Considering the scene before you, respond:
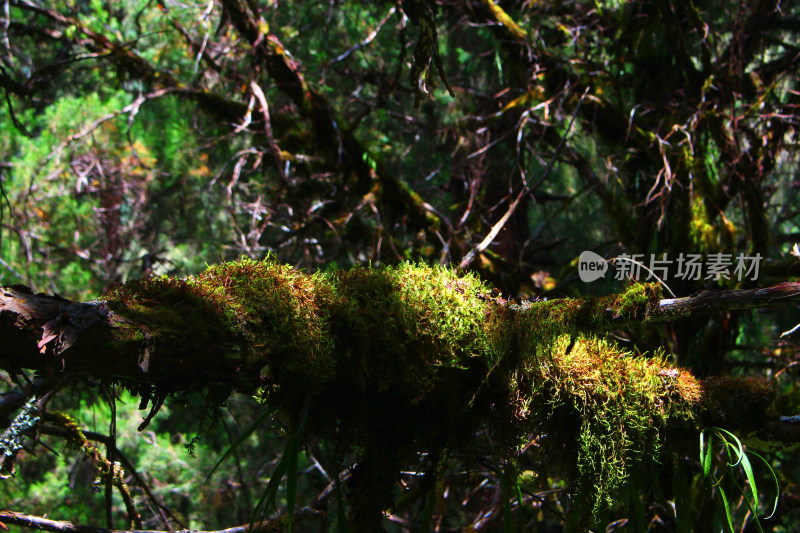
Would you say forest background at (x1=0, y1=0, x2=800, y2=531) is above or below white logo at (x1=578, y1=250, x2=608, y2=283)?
above

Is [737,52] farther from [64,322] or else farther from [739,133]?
[64,322]

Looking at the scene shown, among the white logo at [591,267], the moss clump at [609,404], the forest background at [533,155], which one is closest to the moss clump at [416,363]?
the moss clump at [609,404]

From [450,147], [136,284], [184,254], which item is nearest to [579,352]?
[136,284]

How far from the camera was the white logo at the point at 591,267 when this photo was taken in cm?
286

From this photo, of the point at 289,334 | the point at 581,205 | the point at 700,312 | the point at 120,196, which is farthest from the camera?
the point at 581,205

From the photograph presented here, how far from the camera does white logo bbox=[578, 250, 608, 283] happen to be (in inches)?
113

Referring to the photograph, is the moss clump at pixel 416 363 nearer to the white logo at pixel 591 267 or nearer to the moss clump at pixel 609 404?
the moss clump at pixel 609 404

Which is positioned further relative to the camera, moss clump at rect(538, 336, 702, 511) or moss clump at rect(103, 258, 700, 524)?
moss clump at rect(538, 336, 702, 511)

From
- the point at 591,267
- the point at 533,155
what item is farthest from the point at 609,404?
the point at 533,155

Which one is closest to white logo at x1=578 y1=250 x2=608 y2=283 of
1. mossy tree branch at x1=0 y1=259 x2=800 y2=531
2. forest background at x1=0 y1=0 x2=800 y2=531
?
forest background at x1=0 y1=0 x2=800 y2=531

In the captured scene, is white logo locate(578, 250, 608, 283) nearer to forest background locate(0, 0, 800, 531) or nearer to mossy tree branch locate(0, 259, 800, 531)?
forest background locate(0, 0, 800, 531)

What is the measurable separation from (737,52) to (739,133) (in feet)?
1.57

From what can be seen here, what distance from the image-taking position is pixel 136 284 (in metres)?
1.26

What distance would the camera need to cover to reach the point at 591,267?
116 inches
